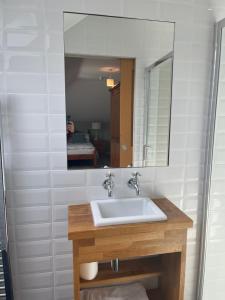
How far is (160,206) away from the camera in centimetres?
143

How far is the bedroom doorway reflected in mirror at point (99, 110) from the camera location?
139cm

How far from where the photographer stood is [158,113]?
5.13ft

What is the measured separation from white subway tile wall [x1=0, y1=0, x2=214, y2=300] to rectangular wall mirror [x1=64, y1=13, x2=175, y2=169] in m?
0.05

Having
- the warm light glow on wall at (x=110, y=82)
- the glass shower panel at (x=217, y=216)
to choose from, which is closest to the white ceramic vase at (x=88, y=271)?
the glass shower panel at (x=217, y=216)

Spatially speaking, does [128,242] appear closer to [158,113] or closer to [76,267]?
[76,267]

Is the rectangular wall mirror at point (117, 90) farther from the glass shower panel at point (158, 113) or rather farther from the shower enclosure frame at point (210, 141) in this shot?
the shower enclosure frame at point (210, 141)

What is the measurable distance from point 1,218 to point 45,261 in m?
0.47

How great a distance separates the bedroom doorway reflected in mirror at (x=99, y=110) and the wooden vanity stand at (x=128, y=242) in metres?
0.34

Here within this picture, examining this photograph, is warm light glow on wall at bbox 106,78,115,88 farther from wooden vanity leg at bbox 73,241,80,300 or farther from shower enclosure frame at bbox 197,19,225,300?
wooden vanity leg at bbox 73,241,80,300

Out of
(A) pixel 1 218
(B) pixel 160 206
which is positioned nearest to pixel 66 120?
(A) pixel 1 218

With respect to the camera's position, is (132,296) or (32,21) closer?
A: (32,21)

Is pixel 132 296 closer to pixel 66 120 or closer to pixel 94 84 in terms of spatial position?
pixel 66 120

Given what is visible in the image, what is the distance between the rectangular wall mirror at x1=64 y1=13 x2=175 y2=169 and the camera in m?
1.38

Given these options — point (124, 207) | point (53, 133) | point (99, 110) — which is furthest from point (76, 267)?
point (99, 110)
